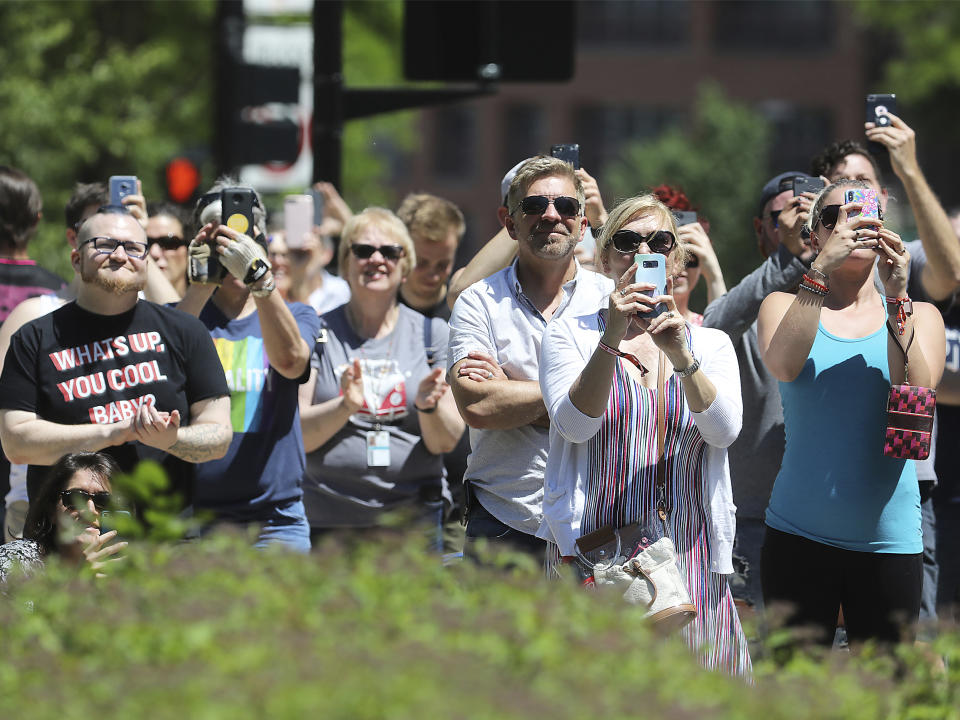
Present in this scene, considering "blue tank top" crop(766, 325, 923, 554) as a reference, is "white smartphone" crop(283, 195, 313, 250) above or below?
above

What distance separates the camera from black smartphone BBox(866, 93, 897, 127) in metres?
5.35

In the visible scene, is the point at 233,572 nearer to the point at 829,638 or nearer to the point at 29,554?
the point at 29,554

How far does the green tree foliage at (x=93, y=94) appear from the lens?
49.1ft

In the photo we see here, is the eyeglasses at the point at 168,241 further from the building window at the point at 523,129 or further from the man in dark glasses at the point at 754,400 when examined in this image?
the building window at the point at 523,129

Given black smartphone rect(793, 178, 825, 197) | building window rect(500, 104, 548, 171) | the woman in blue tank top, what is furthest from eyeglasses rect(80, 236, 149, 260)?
building window rect(500, 104, 548, 171)

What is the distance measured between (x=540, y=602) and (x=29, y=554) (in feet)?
7.27

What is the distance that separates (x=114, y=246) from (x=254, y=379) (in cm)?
81

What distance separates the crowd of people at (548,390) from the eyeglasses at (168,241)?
1.15ft

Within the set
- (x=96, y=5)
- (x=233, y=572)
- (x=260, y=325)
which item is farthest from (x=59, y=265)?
(x=233, y=572)

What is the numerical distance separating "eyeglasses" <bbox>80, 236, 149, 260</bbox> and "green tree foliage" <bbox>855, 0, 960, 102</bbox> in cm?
2800

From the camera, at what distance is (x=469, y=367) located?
454cm

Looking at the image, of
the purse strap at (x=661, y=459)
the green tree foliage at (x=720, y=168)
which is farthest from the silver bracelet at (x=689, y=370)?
the green tree foliage at (x=720, y=168)

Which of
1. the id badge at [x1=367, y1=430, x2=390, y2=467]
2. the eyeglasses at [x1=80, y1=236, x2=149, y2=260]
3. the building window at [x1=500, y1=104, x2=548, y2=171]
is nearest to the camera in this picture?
the eyeglasses at [x1=80, y1=236, x2=149, y2=260]

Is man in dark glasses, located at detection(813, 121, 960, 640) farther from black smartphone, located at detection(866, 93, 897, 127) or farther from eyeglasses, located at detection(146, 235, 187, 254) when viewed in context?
eyeglasses, located at detection(146, 235, 187, 254)
